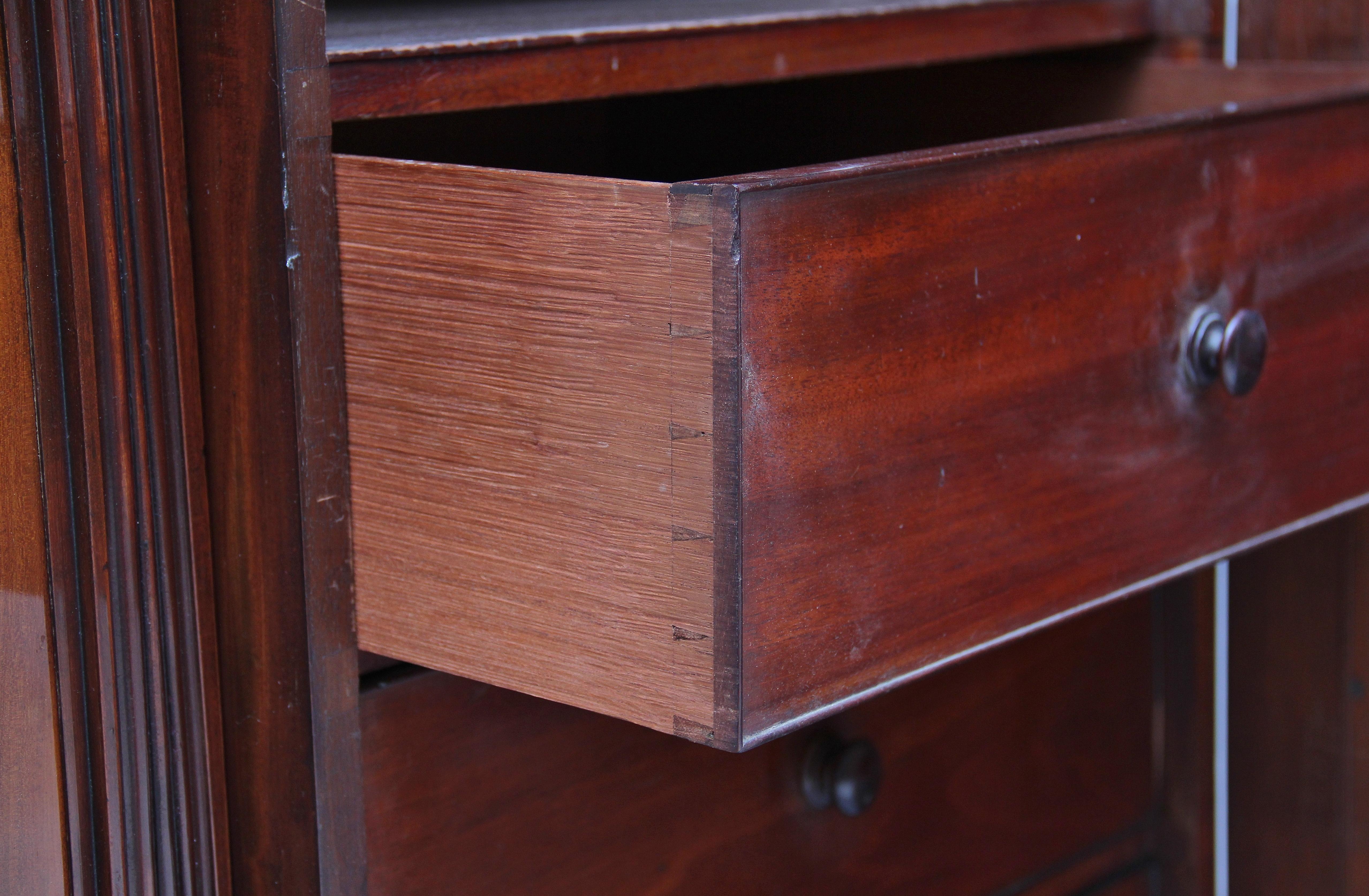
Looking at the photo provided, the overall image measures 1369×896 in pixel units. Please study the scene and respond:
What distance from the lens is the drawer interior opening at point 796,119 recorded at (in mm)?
708

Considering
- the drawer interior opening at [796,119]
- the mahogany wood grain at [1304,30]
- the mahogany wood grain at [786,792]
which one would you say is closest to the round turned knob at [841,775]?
the mahogany wood grain at [786,792]

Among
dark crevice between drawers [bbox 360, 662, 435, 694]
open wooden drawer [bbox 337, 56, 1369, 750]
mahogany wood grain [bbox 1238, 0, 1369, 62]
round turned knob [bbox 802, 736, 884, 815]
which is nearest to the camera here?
open wooden drawer [bbox 337, 56, 1369, 750]

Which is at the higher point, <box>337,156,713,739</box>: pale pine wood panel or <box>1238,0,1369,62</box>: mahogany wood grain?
<box>1238,0,1369,62</box>: mahogany wood grain

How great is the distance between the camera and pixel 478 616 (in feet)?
1.49

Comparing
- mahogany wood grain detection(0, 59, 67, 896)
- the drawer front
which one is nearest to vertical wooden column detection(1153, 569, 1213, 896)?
the drawer front

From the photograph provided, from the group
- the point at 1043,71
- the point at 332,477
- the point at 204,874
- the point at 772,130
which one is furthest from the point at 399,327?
the point at 1043,71

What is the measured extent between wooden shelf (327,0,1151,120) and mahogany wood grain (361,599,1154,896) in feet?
0.65

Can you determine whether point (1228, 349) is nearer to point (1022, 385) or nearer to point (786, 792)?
point (1022, 385)

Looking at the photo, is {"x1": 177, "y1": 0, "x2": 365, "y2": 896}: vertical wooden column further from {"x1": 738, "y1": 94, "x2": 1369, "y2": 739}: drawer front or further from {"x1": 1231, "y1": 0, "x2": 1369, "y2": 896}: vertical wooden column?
{"x1": 1231, "y1": 0, "x2": 1369, "y2": 896}: vertical wooden column

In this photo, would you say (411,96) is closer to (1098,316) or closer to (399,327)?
(399,327)

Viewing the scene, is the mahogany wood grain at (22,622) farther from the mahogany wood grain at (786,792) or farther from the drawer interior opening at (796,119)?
the drawer interior opening at (796,119)

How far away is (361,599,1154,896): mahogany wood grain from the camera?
20.4 inches

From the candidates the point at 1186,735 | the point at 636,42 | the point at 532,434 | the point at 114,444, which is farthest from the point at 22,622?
the point at 1186,735

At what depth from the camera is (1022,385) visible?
47 cm
